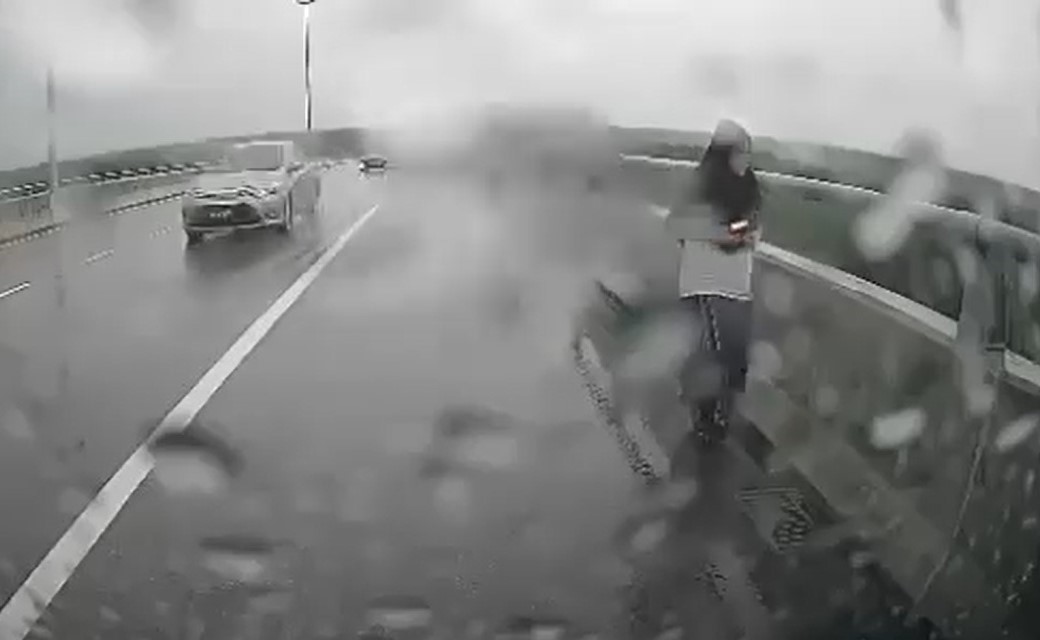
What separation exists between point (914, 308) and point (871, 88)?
1120 mm

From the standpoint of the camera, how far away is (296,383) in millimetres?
4250

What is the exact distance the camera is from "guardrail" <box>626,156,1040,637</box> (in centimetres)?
434

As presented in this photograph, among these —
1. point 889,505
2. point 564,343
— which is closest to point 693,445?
point 564,343

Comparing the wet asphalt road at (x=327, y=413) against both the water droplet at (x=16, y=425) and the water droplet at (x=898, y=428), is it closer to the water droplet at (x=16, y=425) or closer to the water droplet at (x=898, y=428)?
the water droplet at (x=16, y=425)

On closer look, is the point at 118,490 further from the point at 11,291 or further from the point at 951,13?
the point at 951,13

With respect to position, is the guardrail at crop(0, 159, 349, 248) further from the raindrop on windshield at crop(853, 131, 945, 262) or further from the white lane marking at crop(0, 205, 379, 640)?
the raindrop on windshield at crop(853, 131, 945, 262)

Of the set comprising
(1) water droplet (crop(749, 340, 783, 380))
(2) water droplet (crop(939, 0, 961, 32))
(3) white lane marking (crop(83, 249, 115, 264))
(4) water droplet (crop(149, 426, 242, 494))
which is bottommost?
(4) water droplet (crop(149, 426, 242, 494))

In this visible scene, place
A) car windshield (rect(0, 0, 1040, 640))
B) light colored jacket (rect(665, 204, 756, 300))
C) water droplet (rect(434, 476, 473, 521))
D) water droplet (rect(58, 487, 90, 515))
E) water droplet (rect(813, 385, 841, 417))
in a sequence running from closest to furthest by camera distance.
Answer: car windshield (rect(0, 0, 1040, 640))
light colored jacket (rect(665, 204, 756, 300))
water droplet (rect(434, 476, 473, 521))
water droplet (rect(813, 385, 841, 417))
water droplet (rect(58, 487, 90, 515))

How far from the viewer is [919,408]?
173 inches

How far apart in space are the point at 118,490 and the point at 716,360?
66.0 inches

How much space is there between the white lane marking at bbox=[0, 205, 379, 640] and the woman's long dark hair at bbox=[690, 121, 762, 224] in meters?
0.89

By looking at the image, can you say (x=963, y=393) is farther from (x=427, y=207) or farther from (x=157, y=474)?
(x=157, y=474)

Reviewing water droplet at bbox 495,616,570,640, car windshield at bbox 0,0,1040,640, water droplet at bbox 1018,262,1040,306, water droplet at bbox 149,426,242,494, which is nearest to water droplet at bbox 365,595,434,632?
car windshield at bbox 0,0,1040,640

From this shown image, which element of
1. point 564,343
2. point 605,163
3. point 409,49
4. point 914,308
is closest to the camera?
point 409,49
